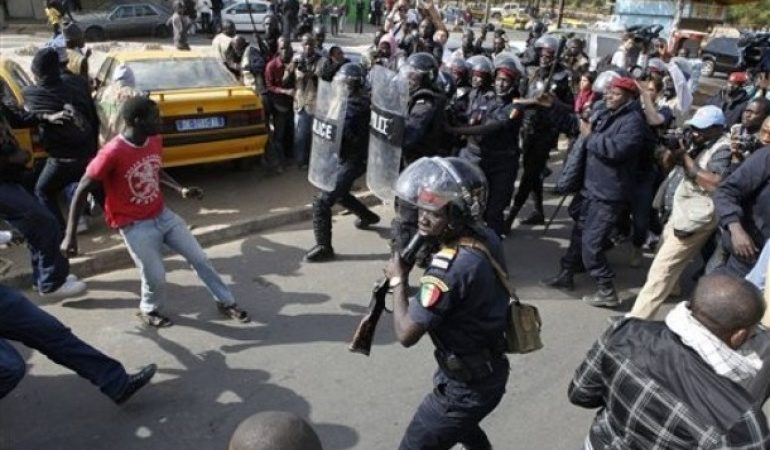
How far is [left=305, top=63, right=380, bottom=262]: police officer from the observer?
544 cm

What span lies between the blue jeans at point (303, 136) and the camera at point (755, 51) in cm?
475

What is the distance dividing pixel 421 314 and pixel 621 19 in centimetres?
2848

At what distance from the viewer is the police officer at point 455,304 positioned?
243cm

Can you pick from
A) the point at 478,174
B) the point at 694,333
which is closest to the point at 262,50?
the point at 478,174

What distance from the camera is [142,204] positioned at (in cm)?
415

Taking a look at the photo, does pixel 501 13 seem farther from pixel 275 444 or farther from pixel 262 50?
pixel 275 444

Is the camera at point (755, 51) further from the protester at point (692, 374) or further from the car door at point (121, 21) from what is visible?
the car door at point (121, 21)

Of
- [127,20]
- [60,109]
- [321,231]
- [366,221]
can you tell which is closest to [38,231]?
[60,109]

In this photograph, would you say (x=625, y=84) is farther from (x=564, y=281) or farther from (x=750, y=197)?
(x=564, y=281)

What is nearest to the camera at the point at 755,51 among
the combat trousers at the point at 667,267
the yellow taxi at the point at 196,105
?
the combat trousers at the point at 667,267

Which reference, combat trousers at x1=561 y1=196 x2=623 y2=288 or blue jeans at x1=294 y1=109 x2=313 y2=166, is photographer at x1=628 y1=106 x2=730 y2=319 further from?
blue jeans at x1=294 y1=109 x2=313 y2=166

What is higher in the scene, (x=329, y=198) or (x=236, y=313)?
(x=329, y=198)

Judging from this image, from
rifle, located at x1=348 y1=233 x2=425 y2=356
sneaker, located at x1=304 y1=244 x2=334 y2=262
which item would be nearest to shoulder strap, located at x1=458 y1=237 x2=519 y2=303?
rifle, located at x1=348 y1=233 x2=425 y2=356

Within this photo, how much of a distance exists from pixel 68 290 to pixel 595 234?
157 inches
